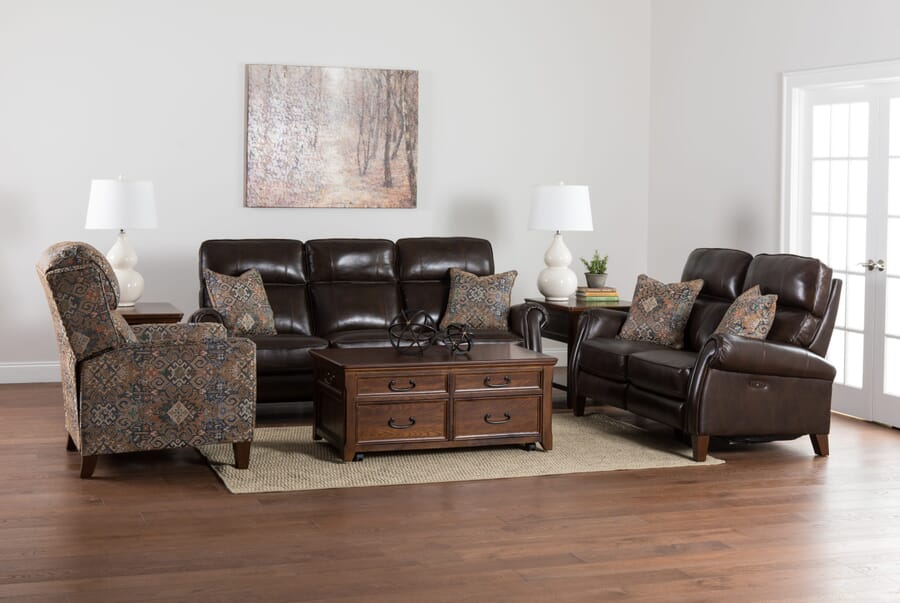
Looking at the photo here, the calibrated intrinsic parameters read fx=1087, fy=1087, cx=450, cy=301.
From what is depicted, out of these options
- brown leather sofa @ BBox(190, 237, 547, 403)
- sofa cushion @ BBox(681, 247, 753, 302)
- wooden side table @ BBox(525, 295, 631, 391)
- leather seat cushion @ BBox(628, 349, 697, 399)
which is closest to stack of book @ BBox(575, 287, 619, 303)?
wooden side table @ BBox(525, 295, 631, 391)

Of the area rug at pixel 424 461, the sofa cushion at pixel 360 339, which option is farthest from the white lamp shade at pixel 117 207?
the area rug at pixel 424 461

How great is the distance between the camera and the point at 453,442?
16.7ft

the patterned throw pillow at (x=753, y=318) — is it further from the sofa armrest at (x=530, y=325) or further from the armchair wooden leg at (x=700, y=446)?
the sofa armrest at (x=530, y=325)

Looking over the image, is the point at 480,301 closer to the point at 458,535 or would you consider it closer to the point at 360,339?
the point at 360,339

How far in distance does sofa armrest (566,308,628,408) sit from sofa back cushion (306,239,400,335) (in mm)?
1179

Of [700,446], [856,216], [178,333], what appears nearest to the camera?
[178,333]

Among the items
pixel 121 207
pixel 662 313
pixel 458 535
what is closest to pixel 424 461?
pixel 458 535

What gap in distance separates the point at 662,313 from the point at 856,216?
1.34 metres

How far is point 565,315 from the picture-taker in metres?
6.57

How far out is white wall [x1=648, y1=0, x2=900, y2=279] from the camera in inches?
250

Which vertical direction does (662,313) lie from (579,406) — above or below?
above

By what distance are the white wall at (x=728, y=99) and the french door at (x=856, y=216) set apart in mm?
177

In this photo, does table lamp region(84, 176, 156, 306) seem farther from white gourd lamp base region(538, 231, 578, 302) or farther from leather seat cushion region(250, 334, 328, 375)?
white gourd lamp base region(538, 231, 578, 302)

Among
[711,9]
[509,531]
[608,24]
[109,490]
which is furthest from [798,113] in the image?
[109,490]
